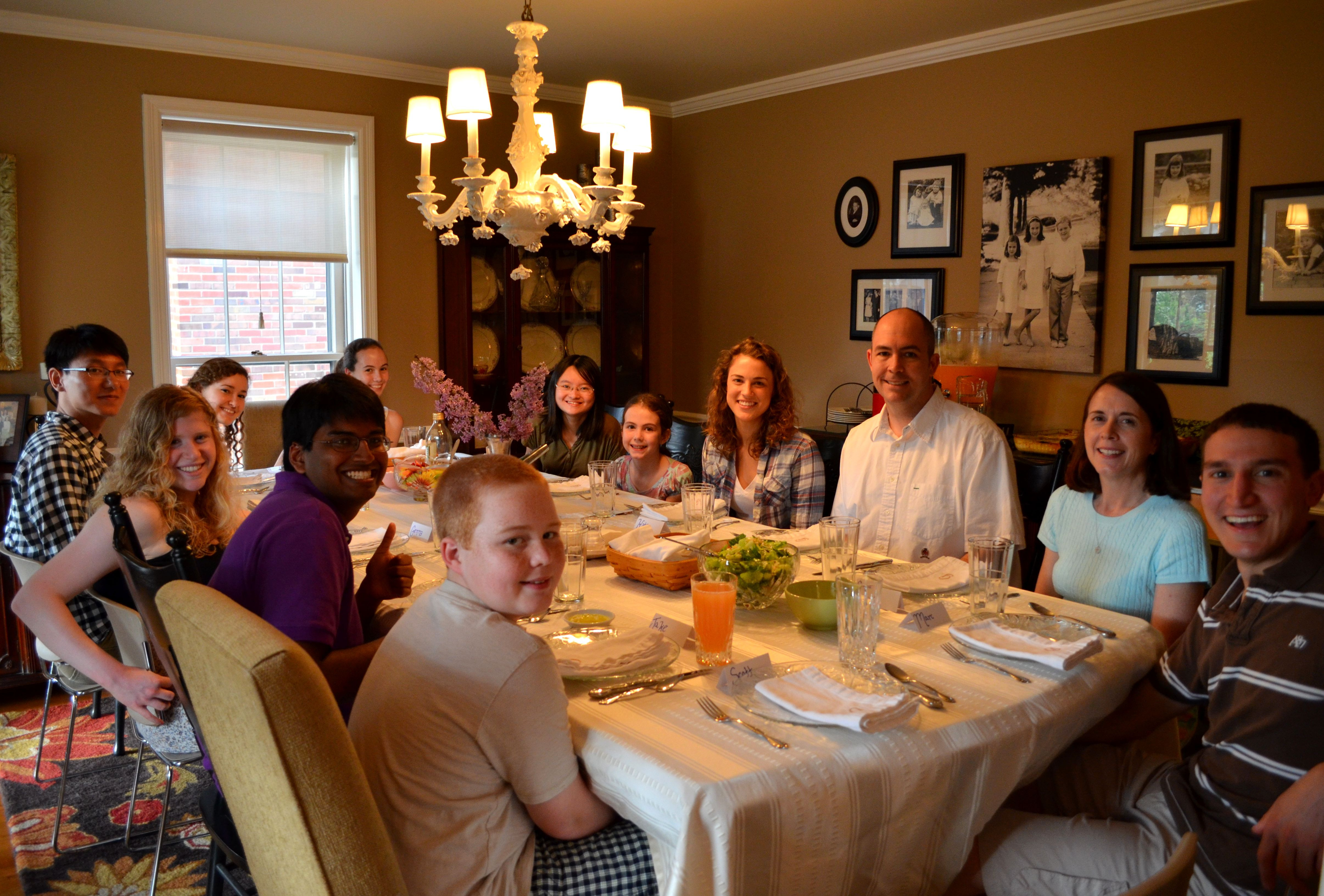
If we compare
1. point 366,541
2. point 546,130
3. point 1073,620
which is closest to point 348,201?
point 546,130

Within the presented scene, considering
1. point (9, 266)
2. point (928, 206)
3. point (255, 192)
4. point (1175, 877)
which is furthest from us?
point (255, 192)

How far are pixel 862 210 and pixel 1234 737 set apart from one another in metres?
4.10

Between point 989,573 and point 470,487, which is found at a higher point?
point 470,487

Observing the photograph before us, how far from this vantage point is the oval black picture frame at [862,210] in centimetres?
518

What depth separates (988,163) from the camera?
4.66 m

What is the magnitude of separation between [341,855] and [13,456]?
3.76m

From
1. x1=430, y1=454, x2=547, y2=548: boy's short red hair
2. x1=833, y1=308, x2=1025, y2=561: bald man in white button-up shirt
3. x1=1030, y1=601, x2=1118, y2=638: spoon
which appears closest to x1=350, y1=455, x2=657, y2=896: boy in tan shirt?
x1=430, y1=454, x2=547, y2=548: boy's short red hair

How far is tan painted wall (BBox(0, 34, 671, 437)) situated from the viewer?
4.39 metres

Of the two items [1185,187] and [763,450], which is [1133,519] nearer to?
[763,450]

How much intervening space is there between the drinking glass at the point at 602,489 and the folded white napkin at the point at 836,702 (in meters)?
1.32

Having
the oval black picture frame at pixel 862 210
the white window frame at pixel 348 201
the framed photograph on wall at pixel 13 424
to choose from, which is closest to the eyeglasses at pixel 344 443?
the framed photograph on wall at pixel 13 424

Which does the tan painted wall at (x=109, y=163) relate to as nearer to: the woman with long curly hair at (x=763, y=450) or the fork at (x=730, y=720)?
the woman with long curly hair at (x=763, y=450)

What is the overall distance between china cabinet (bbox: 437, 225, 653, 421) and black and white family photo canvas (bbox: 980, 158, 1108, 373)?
6.92 ft

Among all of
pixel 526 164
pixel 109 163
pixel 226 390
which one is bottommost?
pixel 226 390
